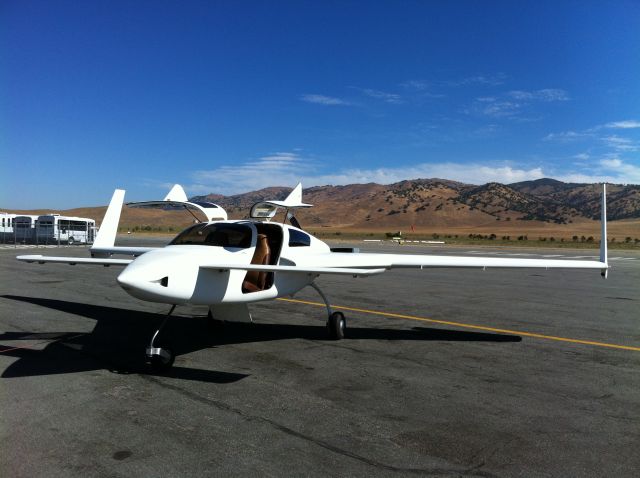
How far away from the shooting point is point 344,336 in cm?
950

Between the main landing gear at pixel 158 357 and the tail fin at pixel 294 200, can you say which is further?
the tail fin at pixel 294 200

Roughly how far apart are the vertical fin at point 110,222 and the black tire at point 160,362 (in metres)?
3.96

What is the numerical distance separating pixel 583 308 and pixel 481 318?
155 inches

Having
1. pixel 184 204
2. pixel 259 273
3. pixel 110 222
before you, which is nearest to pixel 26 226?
pixel 110 222

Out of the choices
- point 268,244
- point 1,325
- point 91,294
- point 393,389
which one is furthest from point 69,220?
point 393,389

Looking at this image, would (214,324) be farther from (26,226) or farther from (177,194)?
(26,226)

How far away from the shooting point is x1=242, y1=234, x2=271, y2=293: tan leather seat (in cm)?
788

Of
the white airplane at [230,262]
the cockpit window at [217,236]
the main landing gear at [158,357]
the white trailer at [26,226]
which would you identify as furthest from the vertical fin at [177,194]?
the white trailer at [26,226]

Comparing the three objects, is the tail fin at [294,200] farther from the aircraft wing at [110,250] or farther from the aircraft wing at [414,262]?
the aircraft wing at [110,250]

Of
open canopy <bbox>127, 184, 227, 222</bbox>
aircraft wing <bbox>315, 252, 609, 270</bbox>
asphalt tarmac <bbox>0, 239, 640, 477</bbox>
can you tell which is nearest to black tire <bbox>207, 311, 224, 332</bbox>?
asphalt tarmac <bbox>0, 239, 640, 477</bbox>

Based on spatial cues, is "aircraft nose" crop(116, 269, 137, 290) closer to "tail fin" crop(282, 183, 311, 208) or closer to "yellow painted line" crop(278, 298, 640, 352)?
"tail fin" crop(282, 183, 311, 208)

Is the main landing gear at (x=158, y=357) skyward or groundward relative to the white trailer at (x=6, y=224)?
groundward

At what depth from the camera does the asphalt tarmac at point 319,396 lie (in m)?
4.35

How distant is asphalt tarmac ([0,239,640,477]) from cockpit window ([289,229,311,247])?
6.05ft
